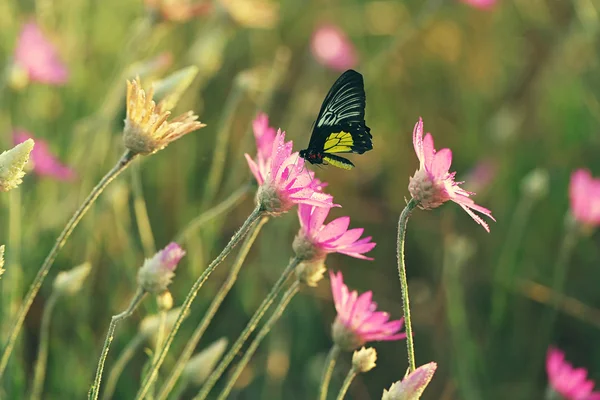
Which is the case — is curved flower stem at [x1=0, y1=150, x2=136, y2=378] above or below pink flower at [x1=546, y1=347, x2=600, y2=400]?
above

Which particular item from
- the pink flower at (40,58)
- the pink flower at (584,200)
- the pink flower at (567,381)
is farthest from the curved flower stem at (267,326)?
the pink flower at (40,58)

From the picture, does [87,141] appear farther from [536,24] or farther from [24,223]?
[536,24]

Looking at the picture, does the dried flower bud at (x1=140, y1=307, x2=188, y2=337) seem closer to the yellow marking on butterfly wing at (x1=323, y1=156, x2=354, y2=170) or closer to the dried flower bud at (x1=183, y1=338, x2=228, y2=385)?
the dried flower bud at (x1=183, y1=338, x2=228, y2=385)

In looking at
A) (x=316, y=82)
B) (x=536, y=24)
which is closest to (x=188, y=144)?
(x=316, y=82)

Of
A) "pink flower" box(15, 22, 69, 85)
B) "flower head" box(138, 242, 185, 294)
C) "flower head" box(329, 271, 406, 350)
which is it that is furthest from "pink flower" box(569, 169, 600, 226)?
"pink flower" box(15, 22, 69, 85)

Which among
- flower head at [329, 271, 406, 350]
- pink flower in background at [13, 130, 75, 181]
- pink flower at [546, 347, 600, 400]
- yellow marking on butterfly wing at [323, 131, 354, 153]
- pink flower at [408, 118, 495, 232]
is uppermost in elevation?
pink flower in background at [13, 130, 75, 181]
